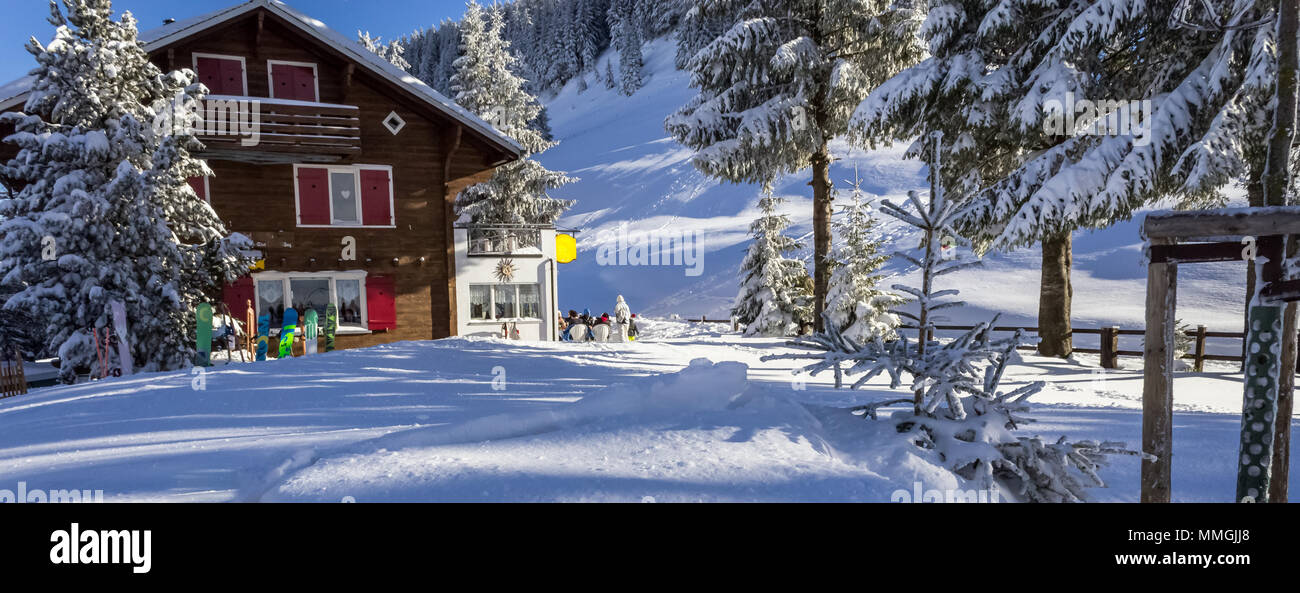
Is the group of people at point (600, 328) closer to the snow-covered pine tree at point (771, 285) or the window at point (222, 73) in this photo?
the snow-covered pine tree at point (771, 285)

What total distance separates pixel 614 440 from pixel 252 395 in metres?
5.05

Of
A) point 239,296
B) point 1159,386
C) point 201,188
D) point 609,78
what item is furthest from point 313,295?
point 609,78

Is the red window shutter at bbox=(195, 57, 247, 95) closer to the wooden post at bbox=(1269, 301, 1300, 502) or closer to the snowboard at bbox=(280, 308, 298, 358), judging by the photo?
the snowboard at bbox=(280, 308, 298, 358)

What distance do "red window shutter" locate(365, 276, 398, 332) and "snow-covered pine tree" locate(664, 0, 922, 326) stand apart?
344 inches

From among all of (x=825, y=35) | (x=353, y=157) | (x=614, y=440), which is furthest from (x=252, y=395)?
(x=825, y=35)

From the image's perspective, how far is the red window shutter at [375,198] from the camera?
17.1 meters

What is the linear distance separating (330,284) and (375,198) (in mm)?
2571

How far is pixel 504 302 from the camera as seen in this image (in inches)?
806

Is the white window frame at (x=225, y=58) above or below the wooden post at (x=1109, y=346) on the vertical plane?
above

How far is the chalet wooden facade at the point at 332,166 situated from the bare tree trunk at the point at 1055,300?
13286mm

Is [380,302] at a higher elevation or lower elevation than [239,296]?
lower

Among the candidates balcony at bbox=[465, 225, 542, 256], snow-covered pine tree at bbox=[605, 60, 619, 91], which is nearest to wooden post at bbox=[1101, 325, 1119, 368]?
balcony at bbox=[465, 225, 542, 256]

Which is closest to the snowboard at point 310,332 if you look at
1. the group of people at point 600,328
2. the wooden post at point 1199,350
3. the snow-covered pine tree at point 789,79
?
the group of people at point 600,328

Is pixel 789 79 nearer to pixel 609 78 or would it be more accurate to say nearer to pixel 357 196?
pixel 357 196
